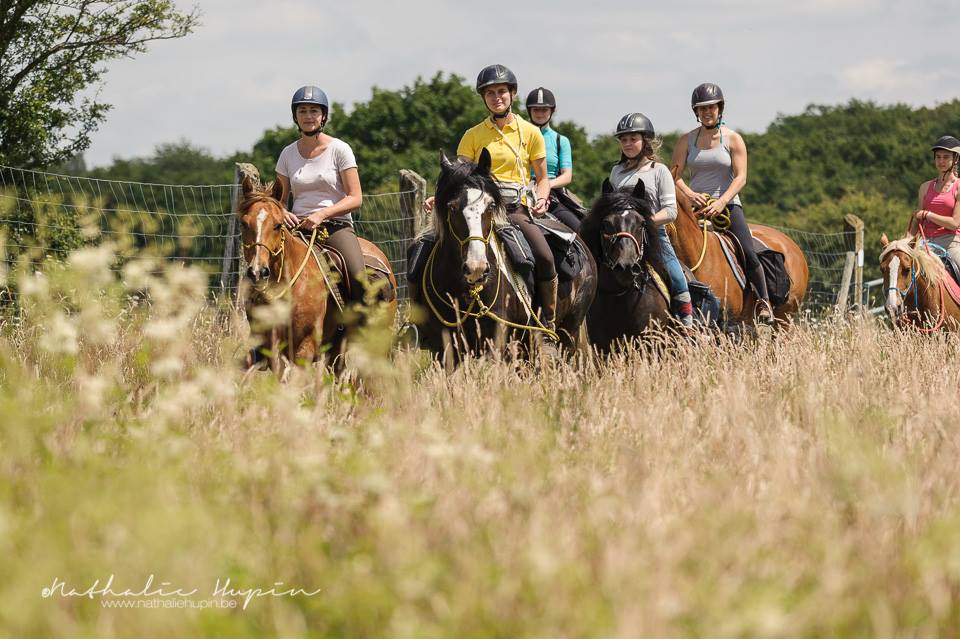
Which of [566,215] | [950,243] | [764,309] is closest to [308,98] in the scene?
[566,215]

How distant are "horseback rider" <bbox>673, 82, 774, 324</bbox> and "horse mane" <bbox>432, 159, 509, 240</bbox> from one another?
3.19 metres

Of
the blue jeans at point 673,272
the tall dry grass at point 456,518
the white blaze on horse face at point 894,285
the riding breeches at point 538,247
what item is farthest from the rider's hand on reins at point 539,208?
the white blaze on horse face at point 894,285

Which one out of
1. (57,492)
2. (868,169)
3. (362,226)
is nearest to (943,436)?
(57,492)

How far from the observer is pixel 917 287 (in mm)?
11742

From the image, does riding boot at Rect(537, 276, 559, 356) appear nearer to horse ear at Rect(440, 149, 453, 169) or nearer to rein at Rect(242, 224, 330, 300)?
horse ear at Rect(440, 149, 453, 169)

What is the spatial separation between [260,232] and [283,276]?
49 centimetres

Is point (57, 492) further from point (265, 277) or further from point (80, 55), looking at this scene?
point (80, 55)

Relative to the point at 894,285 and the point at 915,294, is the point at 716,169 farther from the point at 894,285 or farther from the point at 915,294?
the point at 915,294

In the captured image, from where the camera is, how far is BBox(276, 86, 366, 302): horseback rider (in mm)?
8523

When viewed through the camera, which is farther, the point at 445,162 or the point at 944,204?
the point at 944,204

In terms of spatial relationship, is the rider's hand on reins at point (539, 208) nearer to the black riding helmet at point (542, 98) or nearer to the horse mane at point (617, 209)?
the horse mane at point (617, 209)

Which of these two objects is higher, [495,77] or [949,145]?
[495,77]

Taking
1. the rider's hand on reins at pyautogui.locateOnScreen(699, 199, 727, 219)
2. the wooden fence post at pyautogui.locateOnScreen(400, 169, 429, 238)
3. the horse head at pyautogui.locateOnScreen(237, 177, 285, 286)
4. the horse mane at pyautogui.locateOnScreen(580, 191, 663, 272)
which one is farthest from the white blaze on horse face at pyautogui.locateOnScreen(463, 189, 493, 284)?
the wooden fence post at pyautogui.locateOnScreen(400, 169, 429, 238)

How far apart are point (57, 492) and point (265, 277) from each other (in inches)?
166
